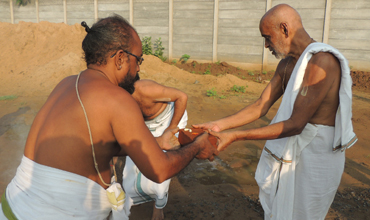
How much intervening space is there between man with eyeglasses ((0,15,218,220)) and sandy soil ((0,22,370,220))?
1.97 metres

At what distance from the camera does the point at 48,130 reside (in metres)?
1.83

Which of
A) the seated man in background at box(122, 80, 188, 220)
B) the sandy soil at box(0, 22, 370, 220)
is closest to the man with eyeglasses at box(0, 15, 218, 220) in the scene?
the seated man in background at box(122, 80, 188, 220)

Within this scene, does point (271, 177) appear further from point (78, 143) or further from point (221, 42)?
point (221, 42)

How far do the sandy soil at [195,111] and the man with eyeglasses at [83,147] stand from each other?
197 cm

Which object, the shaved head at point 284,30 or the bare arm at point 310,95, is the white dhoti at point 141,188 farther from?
the shaved head at point 284,30

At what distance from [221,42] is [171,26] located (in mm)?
2125

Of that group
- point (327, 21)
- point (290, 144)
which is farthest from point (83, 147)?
point (327, 21)

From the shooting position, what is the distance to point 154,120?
4039mm

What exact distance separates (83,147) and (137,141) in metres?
0.32

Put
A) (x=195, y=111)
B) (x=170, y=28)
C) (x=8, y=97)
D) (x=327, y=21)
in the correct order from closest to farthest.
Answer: (x=195, y=111) < (x=8, y=97) < (x=327, y=21) < (x=170, y=28)

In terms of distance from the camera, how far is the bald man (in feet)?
8.04

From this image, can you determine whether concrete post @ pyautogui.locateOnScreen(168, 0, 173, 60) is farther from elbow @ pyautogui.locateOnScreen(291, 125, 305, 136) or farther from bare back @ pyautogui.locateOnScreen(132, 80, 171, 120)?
elbow @ pyautogui.locateOnScreen(291, 125, 305, 136)

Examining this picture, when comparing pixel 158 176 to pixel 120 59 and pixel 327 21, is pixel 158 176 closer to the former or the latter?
pixel 120 59

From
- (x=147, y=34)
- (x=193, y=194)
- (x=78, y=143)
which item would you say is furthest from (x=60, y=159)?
(x=147, y=34)
